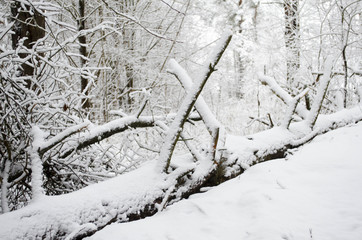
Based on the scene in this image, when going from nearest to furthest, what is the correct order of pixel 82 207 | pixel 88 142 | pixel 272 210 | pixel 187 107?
pixel 82 207, pixel 272 210, pixel 187 107, pixel 88 142

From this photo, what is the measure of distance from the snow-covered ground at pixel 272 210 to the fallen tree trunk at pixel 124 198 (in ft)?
0.29

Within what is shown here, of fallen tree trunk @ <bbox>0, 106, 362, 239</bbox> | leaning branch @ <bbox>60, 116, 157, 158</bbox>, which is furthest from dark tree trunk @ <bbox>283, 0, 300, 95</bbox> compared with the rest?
leaning branch @ <bbox>60, 116, 157, 158</bbox>

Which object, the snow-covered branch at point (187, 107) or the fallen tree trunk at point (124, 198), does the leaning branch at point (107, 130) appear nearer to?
the fallen tree trunk at point (124, 198)

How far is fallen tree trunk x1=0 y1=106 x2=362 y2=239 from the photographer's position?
1.30 m

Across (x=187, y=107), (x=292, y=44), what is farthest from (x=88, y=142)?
(x=292, y=44)

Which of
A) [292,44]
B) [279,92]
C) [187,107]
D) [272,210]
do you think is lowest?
[272,210]

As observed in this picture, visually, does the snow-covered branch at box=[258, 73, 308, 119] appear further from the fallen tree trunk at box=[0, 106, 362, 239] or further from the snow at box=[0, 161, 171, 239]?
the snow at box=[0, 161, 171, 239]

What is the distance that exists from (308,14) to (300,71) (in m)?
1.82

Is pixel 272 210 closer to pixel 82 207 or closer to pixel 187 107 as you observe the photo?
pixel 187 107

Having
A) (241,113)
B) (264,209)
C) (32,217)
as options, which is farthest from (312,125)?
(241,113)

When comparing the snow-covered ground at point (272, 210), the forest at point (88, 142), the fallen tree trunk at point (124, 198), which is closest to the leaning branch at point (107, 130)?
the forest at point (88, 142)

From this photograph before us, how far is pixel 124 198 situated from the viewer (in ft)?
5.33

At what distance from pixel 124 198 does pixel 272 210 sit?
3.25 ft

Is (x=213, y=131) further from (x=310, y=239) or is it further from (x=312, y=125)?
(x=312, y=125)
